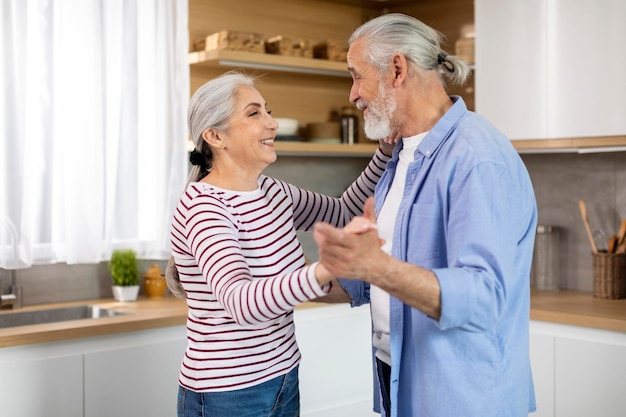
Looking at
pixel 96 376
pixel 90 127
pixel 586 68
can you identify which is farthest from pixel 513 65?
pixel 96 376

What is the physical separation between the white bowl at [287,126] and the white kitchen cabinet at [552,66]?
88 centimetres

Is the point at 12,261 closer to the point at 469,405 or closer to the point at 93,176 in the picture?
the point at 93,176

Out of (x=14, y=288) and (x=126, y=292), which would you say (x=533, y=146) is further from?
(x=14, y=288)

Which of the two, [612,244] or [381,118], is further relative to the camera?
[612,244]

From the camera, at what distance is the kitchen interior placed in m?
3.15

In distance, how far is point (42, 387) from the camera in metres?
2.79

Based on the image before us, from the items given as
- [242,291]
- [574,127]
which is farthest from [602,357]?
[242,291]

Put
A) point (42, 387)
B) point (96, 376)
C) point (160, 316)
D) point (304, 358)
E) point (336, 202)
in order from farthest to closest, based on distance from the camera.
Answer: point (304, 358) < point (160, 316) < point (96, 376) < point (42, 387) < point (336, 202)

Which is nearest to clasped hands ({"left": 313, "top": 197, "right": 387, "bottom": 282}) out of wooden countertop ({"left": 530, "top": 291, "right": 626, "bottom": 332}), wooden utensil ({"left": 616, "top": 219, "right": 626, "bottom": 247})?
wooden countertop ({"left": 530, "top": 291, "right": 626, "bottom": 332})

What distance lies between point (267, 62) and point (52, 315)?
1.45 m

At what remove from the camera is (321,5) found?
174 inches

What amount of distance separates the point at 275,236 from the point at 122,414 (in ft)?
4.26

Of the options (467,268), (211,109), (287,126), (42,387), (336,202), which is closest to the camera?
(467,268)

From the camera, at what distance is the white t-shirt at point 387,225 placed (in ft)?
6.34
